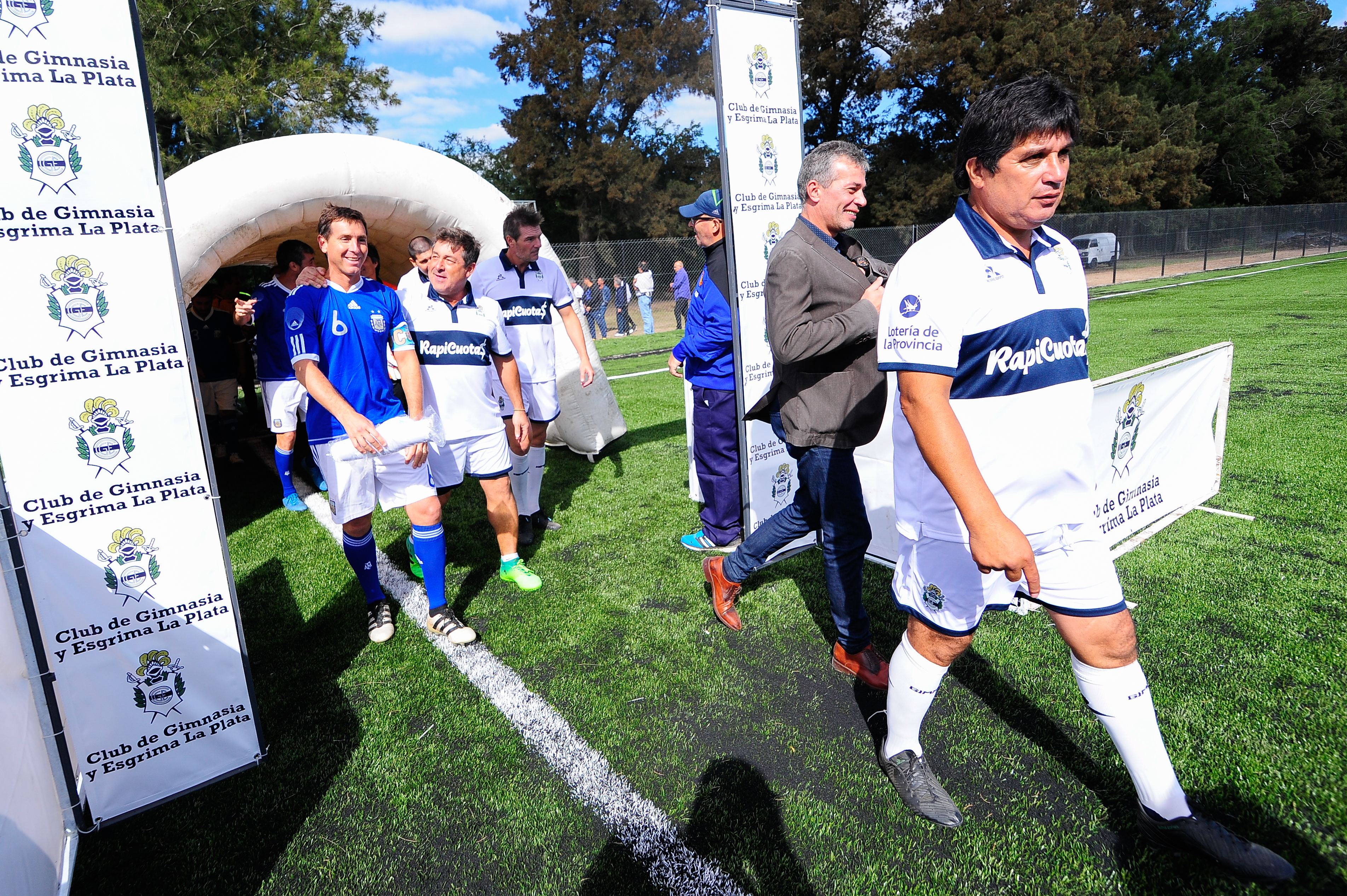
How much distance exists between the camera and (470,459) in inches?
161

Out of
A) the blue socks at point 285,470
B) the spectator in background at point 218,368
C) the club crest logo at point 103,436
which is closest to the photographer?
the club crest logo at point 103,436

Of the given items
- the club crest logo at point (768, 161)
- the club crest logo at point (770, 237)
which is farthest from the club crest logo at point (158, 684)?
the club crest logo at point (768, 161)

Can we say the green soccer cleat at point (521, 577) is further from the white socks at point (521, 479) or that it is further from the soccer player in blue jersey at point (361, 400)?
the white socks at point (521, 479)

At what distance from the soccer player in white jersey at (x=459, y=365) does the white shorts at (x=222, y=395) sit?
491 centimetres

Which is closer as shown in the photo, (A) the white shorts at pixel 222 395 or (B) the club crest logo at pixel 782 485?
(B) the club crest logo at pixel 782 485

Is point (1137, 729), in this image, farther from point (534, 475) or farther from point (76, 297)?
point (534, 475)

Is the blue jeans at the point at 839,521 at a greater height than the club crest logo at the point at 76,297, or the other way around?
the club crest logo at the point at 76,297

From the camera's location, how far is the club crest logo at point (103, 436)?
238 centimetres

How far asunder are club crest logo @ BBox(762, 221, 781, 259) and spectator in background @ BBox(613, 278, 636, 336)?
16929 millimetres

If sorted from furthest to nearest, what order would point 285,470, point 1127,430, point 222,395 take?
point 222,395, point 285,470, point 1127,430

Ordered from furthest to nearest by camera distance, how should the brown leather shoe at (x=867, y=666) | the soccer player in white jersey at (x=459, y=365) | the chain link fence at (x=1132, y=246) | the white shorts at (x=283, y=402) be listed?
1. the chain link fence at (x=1132, y=246)
2. the white shorts at (x=283, y=402)
3. the soccer player in white jersey at (x=459, y=365)
4. the brown leather shoe at (x=867, y=666)

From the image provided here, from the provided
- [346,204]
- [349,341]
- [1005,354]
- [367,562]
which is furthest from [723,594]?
[346,204]

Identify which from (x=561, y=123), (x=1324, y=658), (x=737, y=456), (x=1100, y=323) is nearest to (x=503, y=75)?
(x=561, y=123)

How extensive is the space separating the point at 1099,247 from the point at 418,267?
93.7 feet
